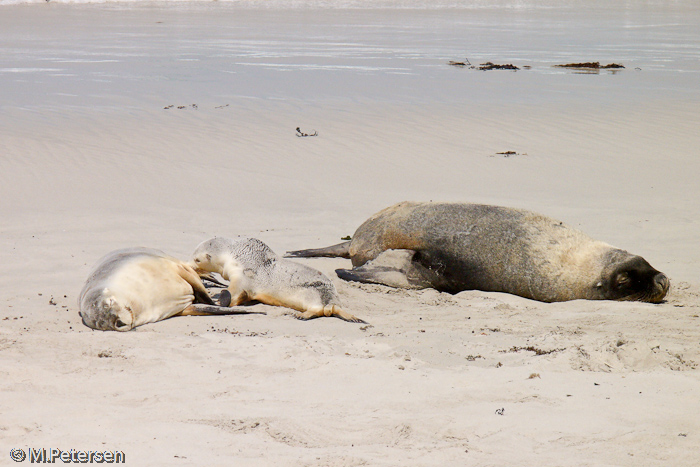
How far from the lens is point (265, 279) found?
5.25 m

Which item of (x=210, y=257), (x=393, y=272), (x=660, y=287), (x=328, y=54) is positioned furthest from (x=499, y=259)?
(x=328, y=54)

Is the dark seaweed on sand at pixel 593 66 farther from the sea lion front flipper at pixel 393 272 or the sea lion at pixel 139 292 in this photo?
the sea lion at pixel 139 292

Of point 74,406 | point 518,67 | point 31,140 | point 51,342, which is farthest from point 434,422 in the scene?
point 518,67

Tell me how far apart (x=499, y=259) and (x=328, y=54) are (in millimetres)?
13594

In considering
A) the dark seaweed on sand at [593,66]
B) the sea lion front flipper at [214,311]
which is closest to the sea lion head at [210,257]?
the sea lion front flipper at [214,311]

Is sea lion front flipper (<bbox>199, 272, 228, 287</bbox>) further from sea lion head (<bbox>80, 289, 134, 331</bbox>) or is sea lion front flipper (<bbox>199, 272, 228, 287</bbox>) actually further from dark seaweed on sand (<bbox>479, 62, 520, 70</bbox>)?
dark seaweed on sand (<bbox>479, 62, 520, 70</bbox>)

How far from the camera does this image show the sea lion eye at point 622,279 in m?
5.19

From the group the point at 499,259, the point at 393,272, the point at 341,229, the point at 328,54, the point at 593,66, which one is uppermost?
the point at 328,54

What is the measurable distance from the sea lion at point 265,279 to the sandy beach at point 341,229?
18 centimetres

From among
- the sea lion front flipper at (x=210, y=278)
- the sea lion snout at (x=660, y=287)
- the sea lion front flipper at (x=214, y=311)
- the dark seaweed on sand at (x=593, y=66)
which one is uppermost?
the dark seaweed on sand at (x=593, y=66)

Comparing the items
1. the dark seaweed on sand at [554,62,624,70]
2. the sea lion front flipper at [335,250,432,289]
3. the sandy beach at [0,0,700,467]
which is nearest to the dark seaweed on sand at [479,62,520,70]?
the sandy beach at [0,0,700,467]

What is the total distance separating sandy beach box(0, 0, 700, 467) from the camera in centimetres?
304

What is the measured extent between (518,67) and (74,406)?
14.7 metres

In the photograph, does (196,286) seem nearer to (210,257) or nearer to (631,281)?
(210,257)
